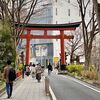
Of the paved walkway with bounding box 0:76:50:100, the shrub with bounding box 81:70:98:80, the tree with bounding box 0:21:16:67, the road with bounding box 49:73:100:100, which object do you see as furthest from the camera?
the shrub with bounding box 81:70:98:80

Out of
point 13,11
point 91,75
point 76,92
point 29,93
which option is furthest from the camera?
point 91,75

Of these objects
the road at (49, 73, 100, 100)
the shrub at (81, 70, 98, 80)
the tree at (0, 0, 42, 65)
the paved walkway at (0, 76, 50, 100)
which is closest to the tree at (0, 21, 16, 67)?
the tree at (0, 0, 42, 65)

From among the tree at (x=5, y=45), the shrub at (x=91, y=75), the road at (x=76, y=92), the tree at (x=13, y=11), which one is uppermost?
the tree at (x=13, y=11)

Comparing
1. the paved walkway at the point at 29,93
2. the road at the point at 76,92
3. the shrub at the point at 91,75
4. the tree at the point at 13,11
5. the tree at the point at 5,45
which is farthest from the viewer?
the shrub at the point at 91,75

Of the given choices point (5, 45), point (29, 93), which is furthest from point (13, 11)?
point (29, 93)

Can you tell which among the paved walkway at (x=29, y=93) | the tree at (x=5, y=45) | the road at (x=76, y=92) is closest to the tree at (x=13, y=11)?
the tree at (x=5, y=45)

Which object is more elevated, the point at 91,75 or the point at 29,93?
the point at 91,75

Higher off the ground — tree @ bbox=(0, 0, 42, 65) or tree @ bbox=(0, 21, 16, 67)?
tree @ bbox=(0, 0, 42, 65)

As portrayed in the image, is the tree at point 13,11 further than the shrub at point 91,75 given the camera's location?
No

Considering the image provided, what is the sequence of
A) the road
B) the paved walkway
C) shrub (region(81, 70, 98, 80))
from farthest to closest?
shrub (region(81, 70, 98, 80)) → the road → the paved walkway

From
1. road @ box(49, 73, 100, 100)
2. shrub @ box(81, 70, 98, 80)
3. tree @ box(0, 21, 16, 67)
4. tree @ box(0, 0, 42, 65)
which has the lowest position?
road @ box(49, 73, 100, 100)

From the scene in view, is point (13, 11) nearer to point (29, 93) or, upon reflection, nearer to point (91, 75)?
point (91, 75)

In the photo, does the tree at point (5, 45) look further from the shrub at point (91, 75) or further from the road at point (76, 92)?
the shrub at point (91, 75)

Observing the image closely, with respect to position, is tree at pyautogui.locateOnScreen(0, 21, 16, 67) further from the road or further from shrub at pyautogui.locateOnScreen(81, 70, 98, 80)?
shrub at pyautogui.locateOnScreen(81, 70, 98, 80)
